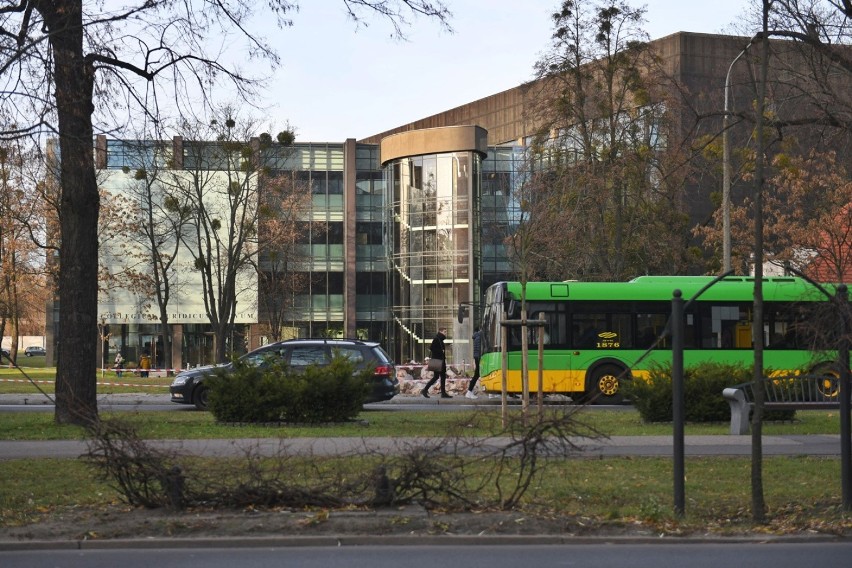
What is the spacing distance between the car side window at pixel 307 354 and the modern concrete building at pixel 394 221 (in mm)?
27157

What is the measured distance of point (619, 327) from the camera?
103 ft

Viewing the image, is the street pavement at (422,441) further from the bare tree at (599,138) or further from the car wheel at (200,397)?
the bare tree at (599,138)

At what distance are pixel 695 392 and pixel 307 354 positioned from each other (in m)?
9.42

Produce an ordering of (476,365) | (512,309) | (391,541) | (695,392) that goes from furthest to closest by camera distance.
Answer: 1. (476,365)
2. (512,309)
3. (695,392)
4. (391,541)

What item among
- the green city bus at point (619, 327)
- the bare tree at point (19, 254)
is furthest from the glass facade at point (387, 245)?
the green city bus at point (619, 327)

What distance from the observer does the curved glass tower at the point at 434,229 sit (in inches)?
2114

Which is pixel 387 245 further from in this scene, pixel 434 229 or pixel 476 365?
pixel 476 365

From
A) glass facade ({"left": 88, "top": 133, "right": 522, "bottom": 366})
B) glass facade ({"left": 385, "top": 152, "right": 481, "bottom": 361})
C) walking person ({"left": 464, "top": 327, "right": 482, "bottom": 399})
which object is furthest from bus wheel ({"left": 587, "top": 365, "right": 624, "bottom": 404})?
glass facade ({"left": 385, "top": 152, "right": 481, "bottom": 361})

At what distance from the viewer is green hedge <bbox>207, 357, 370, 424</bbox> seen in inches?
798

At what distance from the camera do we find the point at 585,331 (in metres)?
31.4

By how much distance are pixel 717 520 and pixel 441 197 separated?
44116mm

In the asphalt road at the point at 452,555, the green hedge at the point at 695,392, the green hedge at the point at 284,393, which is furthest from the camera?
the green hedge at the point at 695,392

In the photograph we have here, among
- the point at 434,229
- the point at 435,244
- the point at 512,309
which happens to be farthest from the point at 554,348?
the point at 434,229

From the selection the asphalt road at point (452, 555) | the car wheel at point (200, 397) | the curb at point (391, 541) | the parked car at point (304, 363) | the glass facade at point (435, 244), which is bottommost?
the asphalt road at point (452, 555)
